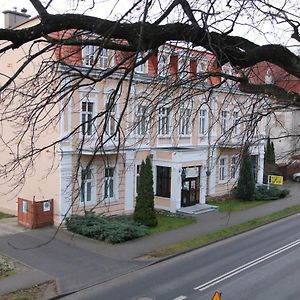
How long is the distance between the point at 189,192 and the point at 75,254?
12707 mm

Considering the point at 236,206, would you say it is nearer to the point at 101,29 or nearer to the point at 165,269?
the point at 165,269

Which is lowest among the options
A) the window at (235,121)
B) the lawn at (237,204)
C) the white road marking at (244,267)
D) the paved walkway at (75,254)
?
the paved walkway at (75,254)

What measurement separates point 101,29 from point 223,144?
3.48 m

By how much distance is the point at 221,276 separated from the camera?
1559cm

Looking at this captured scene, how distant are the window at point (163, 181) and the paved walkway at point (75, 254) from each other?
4.06 meters

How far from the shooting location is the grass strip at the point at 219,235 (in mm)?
19359

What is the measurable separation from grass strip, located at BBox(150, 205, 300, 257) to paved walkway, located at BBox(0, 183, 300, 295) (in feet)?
1.79

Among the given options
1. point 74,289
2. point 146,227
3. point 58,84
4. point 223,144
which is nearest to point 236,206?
point 146,227

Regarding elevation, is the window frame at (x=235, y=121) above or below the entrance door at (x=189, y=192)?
above

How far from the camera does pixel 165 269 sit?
55.2 ft

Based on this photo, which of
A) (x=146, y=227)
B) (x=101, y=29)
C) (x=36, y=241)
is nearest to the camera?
(x=101, y=29)

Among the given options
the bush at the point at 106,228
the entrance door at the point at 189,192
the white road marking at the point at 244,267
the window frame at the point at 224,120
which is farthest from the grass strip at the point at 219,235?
the window frame at the point at 224,120

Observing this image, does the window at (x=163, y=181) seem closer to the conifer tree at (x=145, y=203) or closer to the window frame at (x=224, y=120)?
the conifer tree at (x=145, y=203)

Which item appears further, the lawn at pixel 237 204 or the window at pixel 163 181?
the lawn at pixel 237 204
